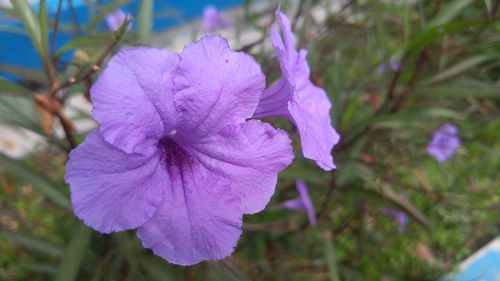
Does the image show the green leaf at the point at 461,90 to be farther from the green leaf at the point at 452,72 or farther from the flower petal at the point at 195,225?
the flower petal at the point at 195,225

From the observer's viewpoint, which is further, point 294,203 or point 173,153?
point 294,203

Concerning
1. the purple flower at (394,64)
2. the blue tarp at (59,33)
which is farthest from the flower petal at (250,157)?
the blue tarp at (59,33)

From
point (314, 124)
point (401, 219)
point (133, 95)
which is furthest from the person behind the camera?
point (401, 219)

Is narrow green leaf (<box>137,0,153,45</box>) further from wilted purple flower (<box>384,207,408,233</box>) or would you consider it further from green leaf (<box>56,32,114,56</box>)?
wilted purple flower (<box>384,207,408,233</box>)

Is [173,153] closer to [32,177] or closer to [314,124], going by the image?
[314,124]

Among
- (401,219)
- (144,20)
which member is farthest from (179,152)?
(401,219)

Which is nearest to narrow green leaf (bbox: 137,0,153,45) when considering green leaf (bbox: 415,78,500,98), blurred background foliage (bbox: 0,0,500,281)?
blurred background foliage (bbox: 0,0,500,281)
